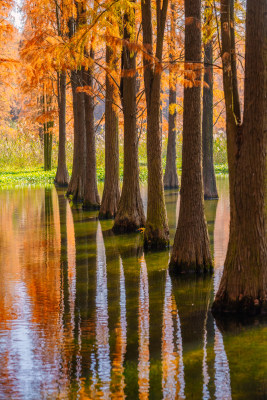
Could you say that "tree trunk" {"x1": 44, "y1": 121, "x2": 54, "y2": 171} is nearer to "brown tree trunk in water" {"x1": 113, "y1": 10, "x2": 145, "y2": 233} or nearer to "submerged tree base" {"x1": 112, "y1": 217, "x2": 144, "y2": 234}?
"brown tree trunk in water" {"x1": 113, "y1": 10, "x2": 145, "y2": 233}

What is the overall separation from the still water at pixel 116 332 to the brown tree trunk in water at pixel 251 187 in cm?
39

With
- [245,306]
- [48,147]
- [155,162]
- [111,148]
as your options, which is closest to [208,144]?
[111,148]

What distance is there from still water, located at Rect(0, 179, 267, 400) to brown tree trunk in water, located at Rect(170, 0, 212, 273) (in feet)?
1.20

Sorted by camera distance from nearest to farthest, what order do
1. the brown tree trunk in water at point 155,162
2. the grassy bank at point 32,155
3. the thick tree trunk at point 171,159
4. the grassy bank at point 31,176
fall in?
the brown tree trunk in water at point 155,162 → the thick tree trunk at point 171,159 → the grassy bank at point 31,176 → the grassy bank at point 32,155

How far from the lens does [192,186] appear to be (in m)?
9.80

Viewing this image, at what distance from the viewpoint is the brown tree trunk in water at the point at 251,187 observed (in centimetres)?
731

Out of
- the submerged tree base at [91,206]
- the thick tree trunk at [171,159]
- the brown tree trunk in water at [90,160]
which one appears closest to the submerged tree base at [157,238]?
the brown tree trunk in water at [90,160]

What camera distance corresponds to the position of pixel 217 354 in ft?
21.0

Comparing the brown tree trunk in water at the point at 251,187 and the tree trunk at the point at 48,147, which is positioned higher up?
the tree trunk at the point at 48,147

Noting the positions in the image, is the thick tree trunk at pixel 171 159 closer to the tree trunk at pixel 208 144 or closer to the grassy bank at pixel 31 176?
the tree trunk at pixel 208 144

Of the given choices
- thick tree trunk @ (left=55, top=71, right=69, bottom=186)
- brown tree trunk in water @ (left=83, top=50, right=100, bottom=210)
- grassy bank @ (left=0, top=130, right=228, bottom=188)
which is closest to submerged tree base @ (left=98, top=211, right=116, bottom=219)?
brown tree trunk in water @ (left=83, top=50, right=100, bottom=210)

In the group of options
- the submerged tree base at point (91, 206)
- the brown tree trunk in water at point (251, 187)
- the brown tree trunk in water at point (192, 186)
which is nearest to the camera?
the brown tree trunk in water at point (251, 187)

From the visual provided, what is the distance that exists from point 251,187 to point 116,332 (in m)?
2.31

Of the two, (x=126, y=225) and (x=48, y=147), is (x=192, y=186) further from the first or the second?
(x=48, y=147)
